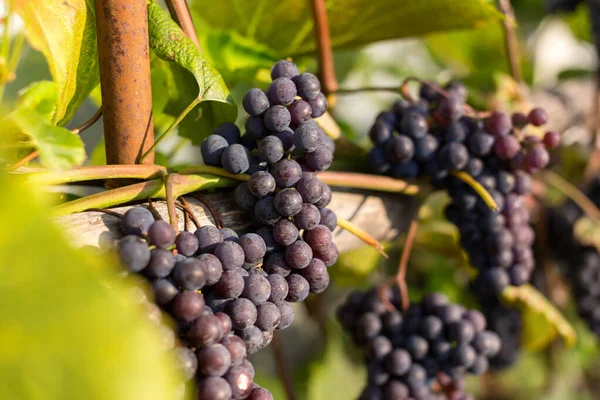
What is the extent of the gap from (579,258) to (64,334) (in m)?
0.97

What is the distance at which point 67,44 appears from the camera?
0.49 metres

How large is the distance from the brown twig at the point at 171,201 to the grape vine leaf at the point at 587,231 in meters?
0.77

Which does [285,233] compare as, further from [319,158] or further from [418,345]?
[418,345]

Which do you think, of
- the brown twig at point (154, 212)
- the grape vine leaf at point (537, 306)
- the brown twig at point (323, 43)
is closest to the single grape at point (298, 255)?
the brown twig at point (154, 212)

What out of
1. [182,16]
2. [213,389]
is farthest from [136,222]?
[182,16]

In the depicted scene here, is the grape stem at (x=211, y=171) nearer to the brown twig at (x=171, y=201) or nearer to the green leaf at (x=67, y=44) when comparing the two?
the brown twig at (x=171, y=201)

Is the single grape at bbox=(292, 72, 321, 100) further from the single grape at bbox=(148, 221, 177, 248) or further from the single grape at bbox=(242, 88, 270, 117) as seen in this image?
the single grape at bbox=(148, 221, 177, 248)

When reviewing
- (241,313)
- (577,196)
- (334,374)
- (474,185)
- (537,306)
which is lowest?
(334,374)

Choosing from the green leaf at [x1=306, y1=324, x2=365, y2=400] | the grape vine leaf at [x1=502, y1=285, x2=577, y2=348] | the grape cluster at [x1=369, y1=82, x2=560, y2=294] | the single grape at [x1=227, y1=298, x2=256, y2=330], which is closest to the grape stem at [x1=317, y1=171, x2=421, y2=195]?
the grape cluster at [x1=369, y1=82, x2=560, y2=294]

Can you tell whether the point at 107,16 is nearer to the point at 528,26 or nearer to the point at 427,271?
the point at 427,271

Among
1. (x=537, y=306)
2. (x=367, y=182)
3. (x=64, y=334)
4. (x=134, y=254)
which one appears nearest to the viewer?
(x=64, y=334)

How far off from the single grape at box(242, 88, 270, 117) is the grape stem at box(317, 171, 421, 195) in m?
0.12

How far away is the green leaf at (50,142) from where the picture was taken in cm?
37

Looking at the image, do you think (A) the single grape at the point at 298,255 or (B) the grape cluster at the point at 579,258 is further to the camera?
(B) the grape cluster at the point at 579,258
